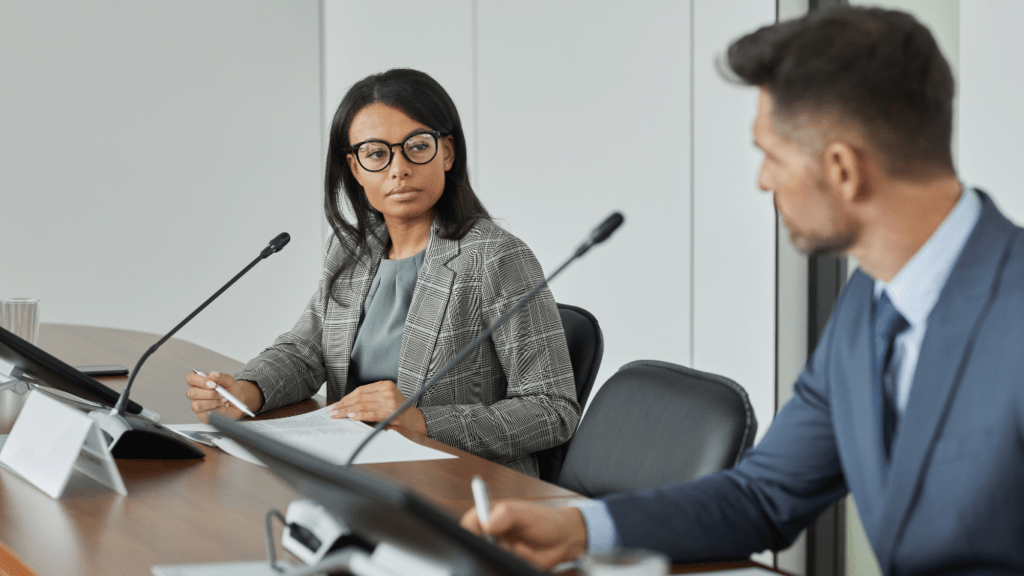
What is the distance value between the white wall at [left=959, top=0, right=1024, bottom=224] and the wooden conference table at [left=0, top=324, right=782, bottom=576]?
1356 mm

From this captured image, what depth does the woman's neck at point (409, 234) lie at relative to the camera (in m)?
2.13

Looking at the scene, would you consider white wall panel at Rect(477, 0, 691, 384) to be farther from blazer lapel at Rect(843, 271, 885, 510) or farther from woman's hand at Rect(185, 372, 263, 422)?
blazer lapel at Rect(843, 271, 885, 510)

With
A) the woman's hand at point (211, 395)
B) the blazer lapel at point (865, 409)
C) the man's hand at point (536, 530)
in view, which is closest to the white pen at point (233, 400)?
the woman's hand at point (211, 395)

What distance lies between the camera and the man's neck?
93cm

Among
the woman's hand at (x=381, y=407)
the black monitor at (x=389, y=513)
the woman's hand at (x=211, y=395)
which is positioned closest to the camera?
the black monitor at (x=389, y=513)

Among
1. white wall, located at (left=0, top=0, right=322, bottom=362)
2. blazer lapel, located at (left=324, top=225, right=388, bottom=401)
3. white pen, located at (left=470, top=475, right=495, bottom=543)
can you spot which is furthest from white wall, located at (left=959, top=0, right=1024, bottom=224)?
white wall, located at (left=0, top=0, right=322, bottom=362)

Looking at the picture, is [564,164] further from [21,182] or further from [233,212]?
[21,182]

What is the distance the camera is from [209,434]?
1653 millimetres

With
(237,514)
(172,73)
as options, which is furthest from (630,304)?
(172,73)

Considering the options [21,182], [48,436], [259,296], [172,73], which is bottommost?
[259,296]

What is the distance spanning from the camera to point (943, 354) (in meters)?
0.90

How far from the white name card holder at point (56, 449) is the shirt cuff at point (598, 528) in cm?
67

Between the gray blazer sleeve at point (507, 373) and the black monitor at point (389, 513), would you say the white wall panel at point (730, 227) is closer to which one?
the gray blazer sleeve at point (507, 373)

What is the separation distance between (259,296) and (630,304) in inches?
102
